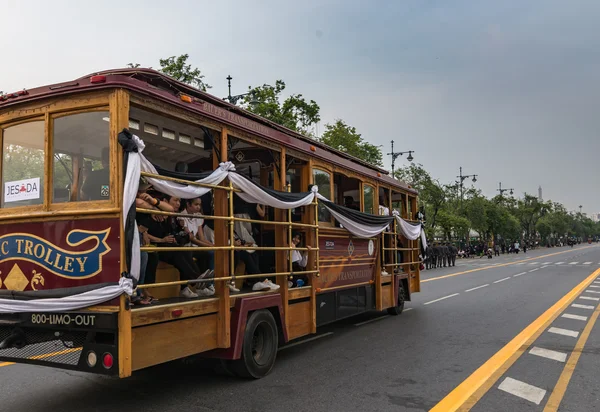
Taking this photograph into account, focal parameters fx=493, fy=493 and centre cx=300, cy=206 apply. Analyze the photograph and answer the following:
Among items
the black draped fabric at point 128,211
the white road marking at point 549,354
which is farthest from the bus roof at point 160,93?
the white road marking at point 549,354

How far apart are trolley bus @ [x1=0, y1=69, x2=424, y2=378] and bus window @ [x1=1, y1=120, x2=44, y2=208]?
0.01m

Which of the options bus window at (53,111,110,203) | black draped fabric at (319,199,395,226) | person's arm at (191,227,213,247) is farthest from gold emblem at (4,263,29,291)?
black draped fabric at (319,199,395,226)

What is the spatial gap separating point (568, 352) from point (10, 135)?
780 cm

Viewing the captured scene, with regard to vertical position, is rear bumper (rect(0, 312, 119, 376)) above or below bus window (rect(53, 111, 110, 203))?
below

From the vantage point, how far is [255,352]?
19.9 feet

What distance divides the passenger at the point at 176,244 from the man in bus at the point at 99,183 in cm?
85

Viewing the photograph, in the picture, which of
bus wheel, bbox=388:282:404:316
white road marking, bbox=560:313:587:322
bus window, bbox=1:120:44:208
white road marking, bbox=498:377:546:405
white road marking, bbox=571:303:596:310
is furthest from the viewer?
white road marking, bbox=571:303:596:310

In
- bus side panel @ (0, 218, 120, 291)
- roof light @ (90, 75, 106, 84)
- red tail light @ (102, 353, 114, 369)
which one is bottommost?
red tail light @ (102, 353, 114, 369)

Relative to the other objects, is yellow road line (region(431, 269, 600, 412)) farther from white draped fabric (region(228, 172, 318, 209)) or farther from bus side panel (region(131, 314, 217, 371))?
white draped fabric (region(228, 172, 318, 209))

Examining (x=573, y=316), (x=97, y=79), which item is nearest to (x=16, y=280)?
(x=97, y=79)

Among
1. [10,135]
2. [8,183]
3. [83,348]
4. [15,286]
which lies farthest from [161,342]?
[10,135]

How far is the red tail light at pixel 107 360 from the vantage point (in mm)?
4156

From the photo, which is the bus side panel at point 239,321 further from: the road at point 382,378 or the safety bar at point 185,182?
the safety bar at point 185,182

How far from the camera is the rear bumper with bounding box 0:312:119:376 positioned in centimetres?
420
